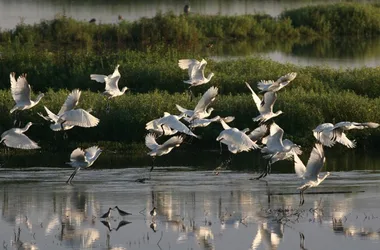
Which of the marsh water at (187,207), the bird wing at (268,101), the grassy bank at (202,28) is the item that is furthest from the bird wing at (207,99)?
the grassy bank at (202,28)

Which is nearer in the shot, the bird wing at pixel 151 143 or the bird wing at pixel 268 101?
the bird wing at pixel 151 143

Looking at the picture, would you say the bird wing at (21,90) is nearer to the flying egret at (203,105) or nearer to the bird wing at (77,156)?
the bird wing at (77,156)

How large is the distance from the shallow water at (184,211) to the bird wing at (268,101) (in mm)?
1024

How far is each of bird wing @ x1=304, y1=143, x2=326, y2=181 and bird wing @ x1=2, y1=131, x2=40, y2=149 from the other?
4.58 meters

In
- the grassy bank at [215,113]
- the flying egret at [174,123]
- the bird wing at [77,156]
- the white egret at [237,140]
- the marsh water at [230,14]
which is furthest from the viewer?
the marsh water at [230,14]

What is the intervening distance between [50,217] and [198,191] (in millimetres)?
2411

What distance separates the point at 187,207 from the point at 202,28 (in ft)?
73.9

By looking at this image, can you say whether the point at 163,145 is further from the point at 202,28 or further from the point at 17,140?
the point at 202,28

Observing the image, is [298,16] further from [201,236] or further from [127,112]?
A: [201,236]

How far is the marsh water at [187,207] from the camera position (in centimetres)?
1220

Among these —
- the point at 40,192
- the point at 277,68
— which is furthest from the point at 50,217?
the point at 277,68

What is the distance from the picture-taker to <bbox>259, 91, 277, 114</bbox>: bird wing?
1636cm

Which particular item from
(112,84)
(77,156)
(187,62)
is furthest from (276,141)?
(112,84)

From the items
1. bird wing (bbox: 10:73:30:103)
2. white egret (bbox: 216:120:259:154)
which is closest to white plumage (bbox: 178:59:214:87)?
bird wing (bbox: 10:73:30:103)
